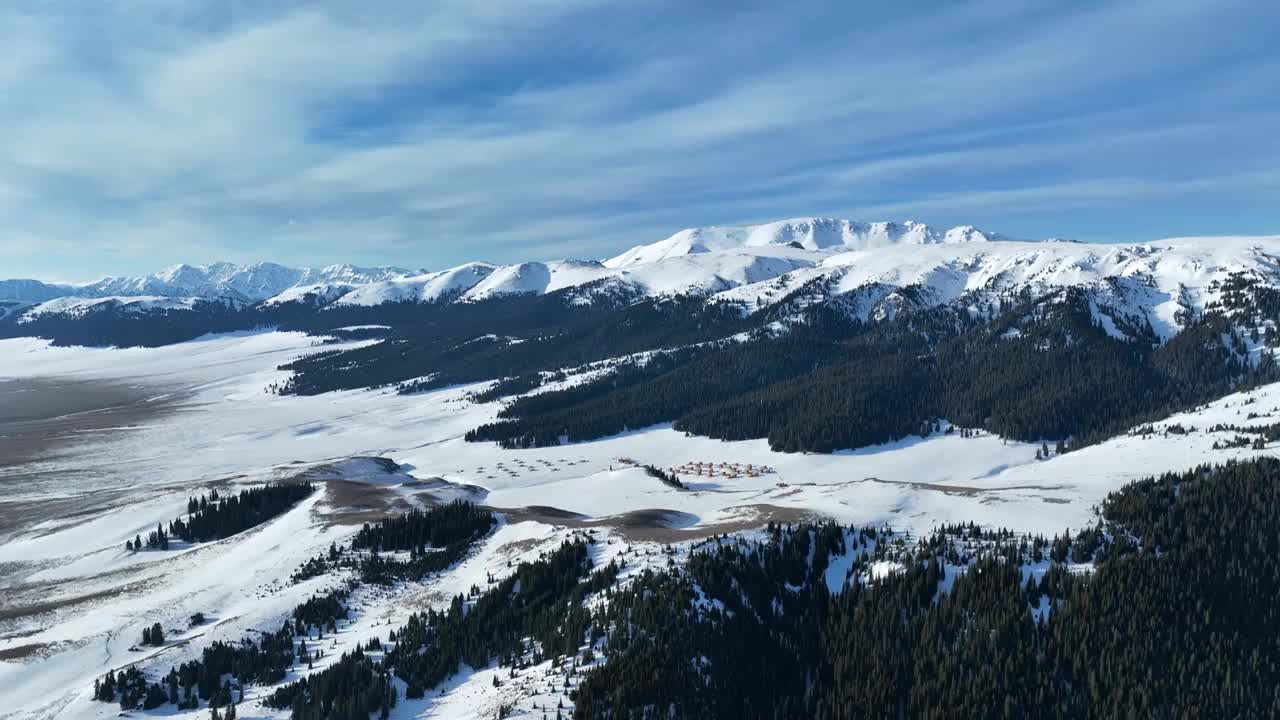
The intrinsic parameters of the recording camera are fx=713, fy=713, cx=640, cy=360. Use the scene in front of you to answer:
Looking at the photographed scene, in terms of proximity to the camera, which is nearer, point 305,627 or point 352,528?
point 305,627

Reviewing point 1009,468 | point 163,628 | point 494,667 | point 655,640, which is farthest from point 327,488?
point 1009,468

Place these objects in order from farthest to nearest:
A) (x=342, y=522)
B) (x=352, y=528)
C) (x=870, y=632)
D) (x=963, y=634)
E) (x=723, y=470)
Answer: (x=723, y=470)
(x=342, y=522)
(x=352, y=528)
(x=870, y=632)
(x=963, y=634)

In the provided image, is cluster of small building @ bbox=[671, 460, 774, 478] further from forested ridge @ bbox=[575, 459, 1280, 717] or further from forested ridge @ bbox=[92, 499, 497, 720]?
forested ridge @ bbox=[575, 459, 1280, 717]

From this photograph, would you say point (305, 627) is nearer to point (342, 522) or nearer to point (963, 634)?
point (342, 522)

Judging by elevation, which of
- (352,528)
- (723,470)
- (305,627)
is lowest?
(723,470)

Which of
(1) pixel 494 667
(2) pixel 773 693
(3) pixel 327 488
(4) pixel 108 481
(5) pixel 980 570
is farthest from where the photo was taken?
(4) pixel 108 481

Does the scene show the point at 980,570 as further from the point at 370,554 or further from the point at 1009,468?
the point at 1009,468

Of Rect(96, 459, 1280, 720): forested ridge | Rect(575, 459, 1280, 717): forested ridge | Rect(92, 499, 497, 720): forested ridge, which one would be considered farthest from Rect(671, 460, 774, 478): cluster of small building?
Rect(575, 459, 1280, 717): forested ridge

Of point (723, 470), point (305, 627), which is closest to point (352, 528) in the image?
point (305, 627)

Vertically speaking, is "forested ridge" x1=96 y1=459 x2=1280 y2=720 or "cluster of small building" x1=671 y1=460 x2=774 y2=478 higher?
"forested ridge" x1=96 y1=459 x2=1280 y2=720

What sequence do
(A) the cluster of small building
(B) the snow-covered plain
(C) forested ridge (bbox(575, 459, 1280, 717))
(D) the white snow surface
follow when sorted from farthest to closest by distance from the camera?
(A) the cluster of small building < (B) the snow-covered plain < (D) the white snow surface < (C) forested ridge (bbox(575, 459, 1280, 717))

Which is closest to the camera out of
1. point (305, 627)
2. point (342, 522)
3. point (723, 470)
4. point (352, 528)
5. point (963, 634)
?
point (963, 634)
